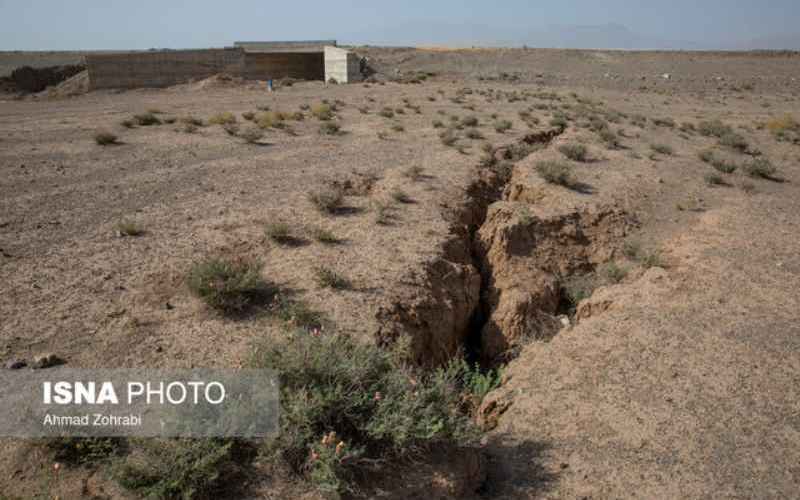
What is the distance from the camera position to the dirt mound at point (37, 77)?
106 feet

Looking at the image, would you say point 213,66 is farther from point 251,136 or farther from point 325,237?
point 325,237

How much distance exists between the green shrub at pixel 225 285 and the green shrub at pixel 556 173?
6514mm

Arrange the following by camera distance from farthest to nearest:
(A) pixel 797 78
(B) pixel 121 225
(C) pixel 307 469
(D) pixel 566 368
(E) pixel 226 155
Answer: (A) pixel 797 78 < (E) pixel 226 155 < (B) pixel 121 225 < (D) pixel 566 368 < (C) pixel 307 469

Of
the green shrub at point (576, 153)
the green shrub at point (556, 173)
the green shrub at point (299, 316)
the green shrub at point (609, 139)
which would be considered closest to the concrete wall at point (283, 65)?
the green shrub at point (609, 139)

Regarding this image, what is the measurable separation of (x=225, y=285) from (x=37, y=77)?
3525cm

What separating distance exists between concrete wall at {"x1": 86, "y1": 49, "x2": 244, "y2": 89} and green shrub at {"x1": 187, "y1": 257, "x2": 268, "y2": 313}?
28.7m

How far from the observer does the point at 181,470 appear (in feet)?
11.0

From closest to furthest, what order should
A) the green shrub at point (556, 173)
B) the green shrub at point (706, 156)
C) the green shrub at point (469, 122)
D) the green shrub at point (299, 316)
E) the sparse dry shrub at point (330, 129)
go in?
the green shrub at point (299, 316)
the green shrub at point (556, 173)
the green shrub at point (706, 156)
the sparse dry shrub at point (330, 129)
the green shrub at point (469, 122)

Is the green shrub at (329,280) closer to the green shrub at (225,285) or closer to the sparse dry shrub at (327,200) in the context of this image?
the green shrub at (225,285)

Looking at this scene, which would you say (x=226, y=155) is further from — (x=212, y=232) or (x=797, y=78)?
(x=797, y=78)

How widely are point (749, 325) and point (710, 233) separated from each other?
2.96 metres

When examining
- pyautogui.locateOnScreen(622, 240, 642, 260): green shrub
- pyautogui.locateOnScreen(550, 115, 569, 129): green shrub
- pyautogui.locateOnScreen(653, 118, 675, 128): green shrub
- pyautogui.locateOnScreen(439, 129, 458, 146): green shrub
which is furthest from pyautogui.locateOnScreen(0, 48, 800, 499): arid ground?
pyautogui.locateOnScreen(653, 118, 675, 128): green shrub

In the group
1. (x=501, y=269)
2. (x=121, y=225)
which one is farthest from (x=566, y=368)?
(x=121, y=225)

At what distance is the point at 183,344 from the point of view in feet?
16.5
